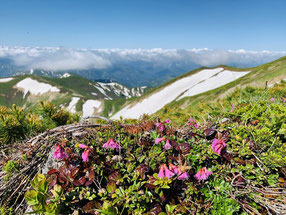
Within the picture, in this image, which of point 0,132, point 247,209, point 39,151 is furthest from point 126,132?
point 0,132

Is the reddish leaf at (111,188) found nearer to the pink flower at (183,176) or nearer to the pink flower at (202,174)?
the pink flower at (183,176)

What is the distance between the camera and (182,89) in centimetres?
4597

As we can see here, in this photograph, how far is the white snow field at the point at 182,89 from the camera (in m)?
40.4

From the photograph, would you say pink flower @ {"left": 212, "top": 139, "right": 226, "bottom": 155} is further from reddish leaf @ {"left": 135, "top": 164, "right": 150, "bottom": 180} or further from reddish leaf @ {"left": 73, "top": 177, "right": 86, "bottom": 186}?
reddish leaf @ {"left": 73, "top": 177, "right": 86, "bottom": 186}

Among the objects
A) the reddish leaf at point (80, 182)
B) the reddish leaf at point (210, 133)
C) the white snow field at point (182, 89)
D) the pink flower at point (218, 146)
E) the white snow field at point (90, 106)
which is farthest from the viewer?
the white snow field at point (90, 106)

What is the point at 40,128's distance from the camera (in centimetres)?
400

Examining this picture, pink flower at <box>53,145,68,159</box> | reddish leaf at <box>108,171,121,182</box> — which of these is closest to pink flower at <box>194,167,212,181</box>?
reddish leaf at <box>108,171,121,182</box>

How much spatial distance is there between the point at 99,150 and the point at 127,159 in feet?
1.43

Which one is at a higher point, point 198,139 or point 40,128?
point 198,139

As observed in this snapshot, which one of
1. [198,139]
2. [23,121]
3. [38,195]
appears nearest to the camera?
[38,195]

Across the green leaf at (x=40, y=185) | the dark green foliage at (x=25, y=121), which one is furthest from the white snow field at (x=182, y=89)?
the green leaf at (x=40, y=185)

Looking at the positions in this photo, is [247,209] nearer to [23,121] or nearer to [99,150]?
[99,150]

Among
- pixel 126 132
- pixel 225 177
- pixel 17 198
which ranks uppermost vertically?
pixel 126 132

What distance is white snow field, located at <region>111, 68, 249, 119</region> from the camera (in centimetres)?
4038
